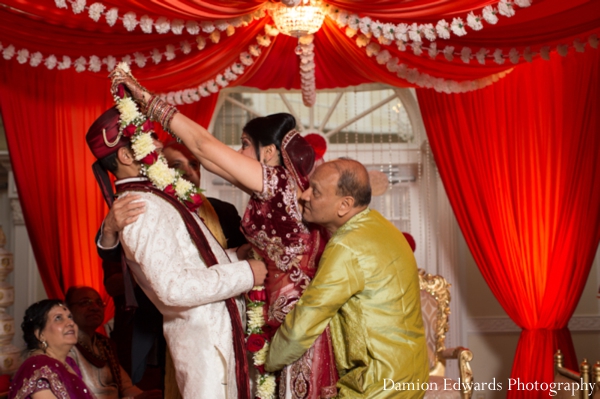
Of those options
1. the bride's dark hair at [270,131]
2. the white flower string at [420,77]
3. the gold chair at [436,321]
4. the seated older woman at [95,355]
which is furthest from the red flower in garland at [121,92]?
the gold chair at [436,321]

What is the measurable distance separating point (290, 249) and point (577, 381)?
2.06m

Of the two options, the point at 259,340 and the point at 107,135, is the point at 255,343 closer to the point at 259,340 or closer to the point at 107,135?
the point at 259,340

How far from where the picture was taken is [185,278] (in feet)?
8.09

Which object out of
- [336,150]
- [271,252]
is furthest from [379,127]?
[271,252]

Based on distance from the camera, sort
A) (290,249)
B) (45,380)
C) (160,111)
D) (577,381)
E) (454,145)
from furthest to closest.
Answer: (454,145) < (577,381) < (45,380) < (290,249) < (160,111)

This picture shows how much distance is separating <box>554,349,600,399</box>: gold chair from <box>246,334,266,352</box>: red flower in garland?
6.10 feet

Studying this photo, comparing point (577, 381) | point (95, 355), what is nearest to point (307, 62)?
point (95, 355)

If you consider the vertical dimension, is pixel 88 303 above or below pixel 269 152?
below

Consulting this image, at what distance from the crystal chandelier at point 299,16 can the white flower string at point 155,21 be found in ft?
0.40

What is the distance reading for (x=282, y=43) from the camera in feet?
13.8

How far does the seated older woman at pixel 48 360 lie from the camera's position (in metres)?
3.26

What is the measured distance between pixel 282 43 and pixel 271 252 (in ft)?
6.11

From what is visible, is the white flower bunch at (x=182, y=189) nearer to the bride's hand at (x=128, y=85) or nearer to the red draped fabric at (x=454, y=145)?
the bride's hand at (x=128, y=85)

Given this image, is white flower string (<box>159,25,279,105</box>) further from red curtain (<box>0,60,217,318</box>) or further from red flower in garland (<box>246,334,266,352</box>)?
red flower in garland (<box>246,334,266,352</box>)
